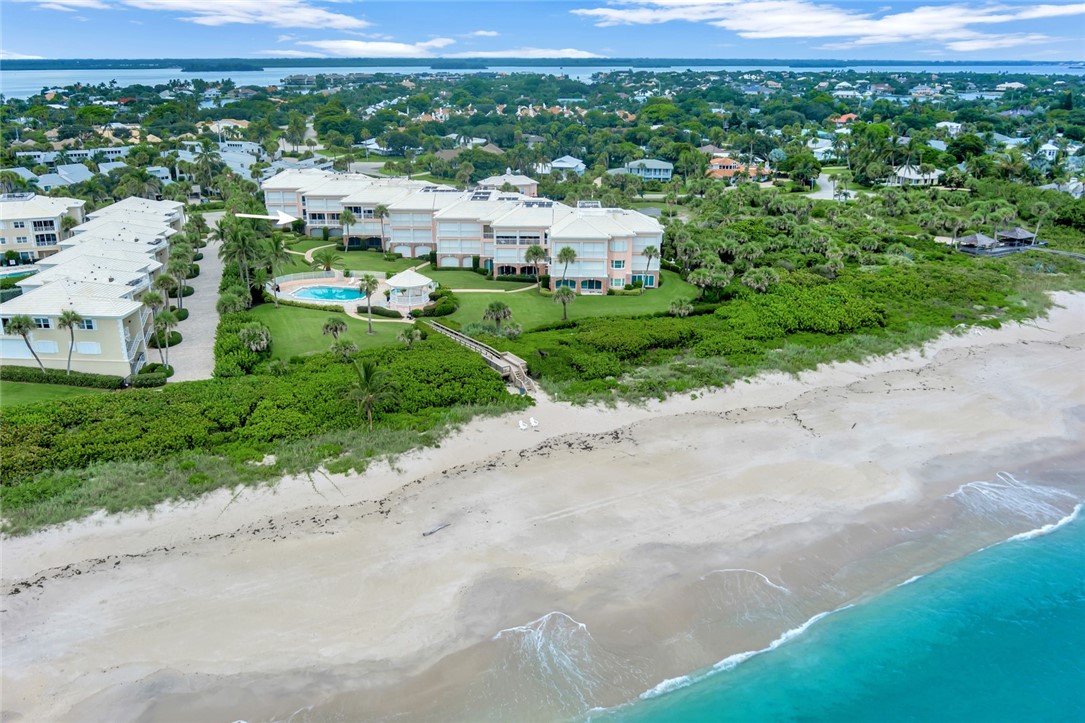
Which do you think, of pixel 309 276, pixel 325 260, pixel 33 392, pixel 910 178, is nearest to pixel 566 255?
pixel 325 260

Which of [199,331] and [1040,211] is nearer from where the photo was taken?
[199,331]

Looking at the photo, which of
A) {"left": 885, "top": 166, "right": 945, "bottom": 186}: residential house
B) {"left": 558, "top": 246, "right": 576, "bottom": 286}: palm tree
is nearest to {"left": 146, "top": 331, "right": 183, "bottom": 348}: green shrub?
{"left": 558, "top": 246, "right": 576, "bottom": 286}: palm tree

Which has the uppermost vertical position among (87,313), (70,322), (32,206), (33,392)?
(32,206)

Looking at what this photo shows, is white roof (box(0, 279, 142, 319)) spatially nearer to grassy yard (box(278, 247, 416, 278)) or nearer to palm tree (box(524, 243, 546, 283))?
grassy yard (box(278, 247, 416, 278))

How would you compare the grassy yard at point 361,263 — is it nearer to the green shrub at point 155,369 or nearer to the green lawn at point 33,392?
the green shrub at point 155,369

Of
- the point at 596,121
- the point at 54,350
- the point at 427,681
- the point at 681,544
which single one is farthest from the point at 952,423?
the point at 596,121

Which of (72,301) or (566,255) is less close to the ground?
(566,255)

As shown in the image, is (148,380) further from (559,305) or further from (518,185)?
(518,185)
